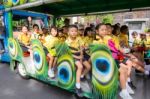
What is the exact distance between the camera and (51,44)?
592 cm

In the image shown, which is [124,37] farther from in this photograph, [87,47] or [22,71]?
[22,71]

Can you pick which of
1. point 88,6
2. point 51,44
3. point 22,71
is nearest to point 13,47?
point 22,71

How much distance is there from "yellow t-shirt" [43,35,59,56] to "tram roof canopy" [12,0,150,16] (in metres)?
0.96

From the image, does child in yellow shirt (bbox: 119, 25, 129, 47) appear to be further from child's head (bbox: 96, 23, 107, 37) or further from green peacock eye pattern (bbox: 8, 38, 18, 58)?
green peacock eye pattern (bbox: 8, 38, 18, 58)

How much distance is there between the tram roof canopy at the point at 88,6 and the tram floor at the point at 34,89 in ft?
5.76

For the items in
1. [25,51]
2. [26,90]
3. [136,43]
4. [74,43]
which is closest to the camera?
[74,43]

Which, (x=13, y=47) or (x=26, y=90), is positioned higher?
(x=13, y=47)

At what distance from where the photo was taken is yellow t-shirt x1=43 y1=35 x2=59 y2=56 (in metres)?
5.84

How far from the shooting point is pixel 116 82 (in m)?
4.38

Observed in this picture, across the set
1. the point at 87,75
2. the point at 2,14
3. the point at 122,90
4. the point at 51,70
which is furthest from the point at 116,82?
the point at 2,14

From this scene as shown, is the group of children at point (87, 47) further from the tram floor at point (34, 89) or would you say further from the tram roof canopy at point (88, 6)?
the tram roof canopy at point (88, 6)

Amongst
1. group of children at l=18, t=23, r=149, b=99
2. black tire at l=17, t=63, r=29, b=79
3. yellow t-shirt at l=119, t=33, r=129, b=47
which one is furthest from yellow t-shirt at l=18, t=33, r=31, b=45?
yellow t-shirt at l=119, t=33, r=129, b=47

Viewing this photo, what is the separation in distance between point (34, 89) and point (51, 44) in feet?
4.09

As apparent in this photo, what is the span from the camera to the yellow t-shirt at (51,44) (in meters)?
5.84
